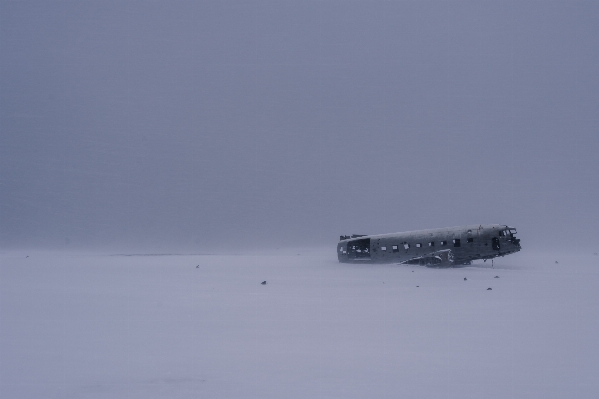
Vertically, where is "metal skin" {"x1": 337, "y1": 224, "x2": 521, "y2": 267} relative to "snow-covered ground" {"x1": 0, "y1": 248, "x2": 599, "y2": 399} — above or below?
above

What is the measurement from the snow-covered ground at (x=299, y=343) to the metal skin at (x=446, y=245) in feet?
37.6

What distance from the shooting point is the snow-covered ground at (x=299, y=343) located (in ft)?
26.9

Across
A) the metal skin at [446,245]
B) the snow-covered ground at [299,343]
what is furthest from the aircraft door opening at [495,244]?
the snow-covered ground at [299,343]

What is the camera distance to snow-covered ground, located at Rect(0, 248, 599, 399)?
8.21m

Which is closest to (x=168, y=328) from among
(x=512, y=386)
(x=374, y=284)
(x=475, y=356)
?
(x=475, y=356)

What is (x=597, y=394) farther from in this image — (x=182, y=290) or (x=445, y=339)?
(x=182, y=290)

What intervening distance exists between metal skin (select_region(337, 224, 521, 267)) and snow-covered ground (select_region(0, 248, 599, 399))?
1147cm

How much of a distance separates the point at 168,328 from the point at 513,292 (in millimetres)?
14636

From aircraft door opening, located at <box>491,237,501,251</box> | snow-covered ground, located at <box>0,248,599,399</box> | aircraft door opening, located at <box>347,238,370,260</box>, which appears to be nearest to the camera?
snow-covered ground, located at <box>0,248,599,399</box>

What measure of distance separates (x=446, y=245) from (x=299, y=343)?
79.8ft

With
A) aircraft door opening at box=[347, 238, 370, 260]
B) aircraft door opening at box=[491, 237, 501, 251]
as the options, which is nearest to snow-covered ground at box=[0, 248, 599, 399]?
aircraft door opening at box=[491, 237, 501, 251]

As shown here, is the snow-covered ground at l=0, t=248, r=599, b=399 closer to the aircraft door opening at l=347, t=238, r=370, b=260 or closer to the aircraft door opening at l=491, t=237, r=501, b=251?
the aircraft door opening at l=491, t=237, r=501, b=251

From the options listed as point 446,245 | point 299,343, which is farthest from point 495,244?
point 299,343

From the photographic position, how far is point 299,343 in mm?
11188
